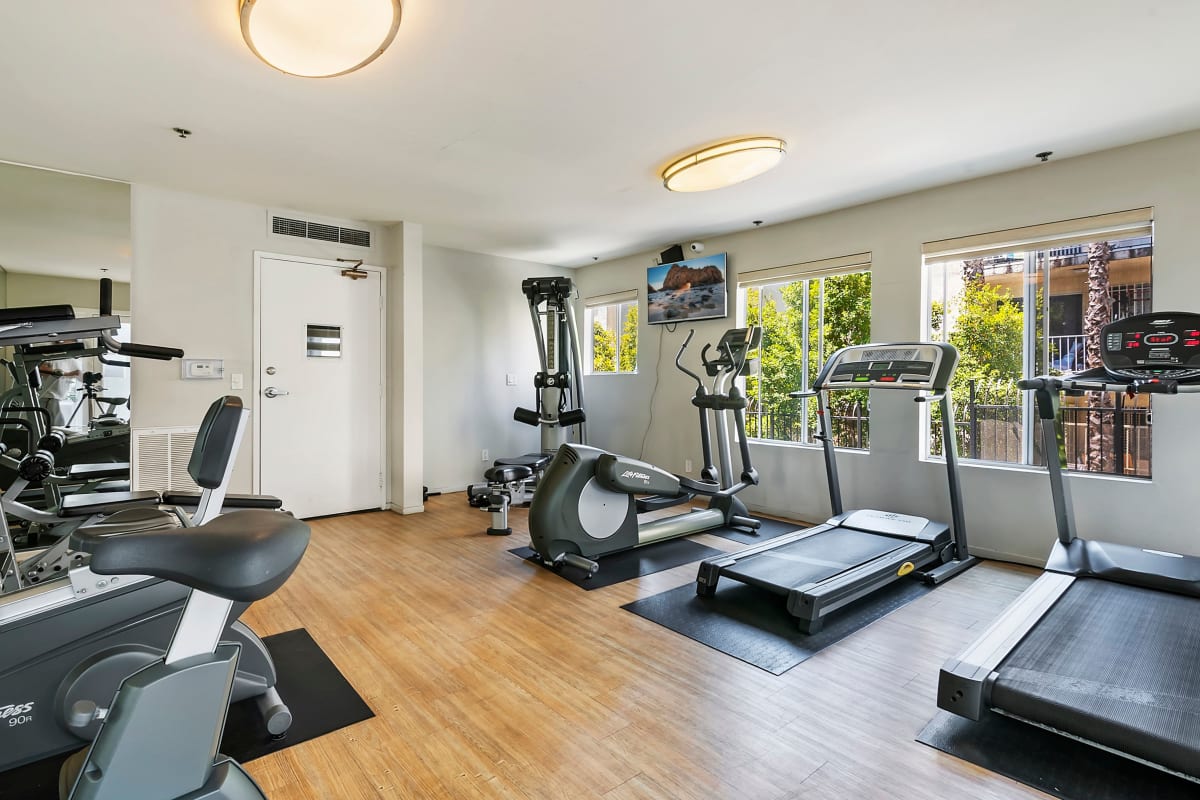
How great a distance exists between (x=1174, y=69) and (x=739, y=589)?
9.99ft

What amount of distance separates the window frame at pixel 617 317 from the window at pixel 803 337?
1.33 m

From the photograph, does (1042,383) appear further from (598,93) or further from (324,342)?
(324,342)

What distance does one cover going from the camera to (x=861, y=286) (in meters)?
4.64

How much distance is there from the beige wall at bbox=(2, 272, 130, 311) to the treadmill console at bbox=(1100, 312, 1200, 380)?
220 inches

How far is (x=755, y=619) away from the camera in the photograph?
278 centimetres

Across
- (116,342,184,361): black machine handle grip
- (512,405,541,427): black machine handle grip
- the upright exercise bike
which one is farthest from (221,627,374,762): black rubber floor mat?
(512,405,541,427): black machine handle grip

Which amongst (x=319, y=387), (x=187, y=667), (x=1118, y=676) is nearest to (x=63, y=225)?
(x=319, y=387)

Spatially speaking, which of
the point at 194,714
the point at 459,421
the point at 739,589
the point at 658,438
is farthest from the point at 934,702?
the point at 459,421

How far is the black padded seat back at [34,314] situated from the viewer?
1.70m

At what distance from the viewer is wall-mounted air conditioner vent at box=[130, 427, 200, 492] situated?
12.9 feet

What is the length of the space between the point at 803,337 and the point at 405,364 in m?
3.39

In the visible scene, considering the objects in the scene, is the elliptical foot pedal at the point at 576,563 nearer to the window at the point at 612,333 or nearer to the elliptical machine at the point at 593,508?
the elliptical machine at the point at 593,508

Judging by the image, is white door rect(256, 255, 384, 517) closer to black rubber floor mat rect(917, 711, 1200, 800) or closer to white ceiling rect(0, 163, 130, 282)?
white ceiling rect(0, 163, 130, 282)

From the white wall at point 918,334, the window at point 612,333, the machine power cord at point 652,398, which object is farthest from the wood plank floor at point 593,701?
the window at point 612,333
